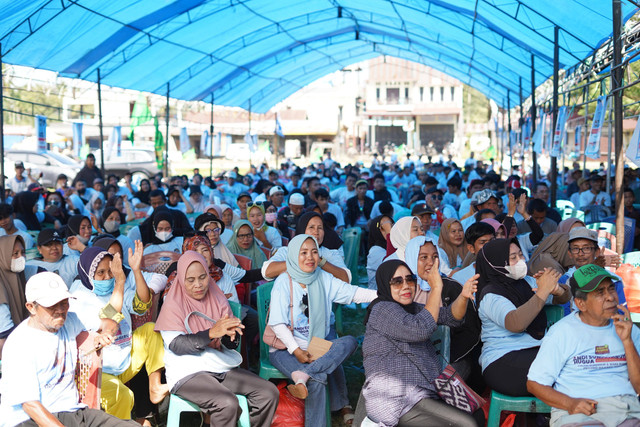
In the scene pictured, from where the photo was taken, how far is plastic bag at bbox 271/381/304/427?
13.2ft

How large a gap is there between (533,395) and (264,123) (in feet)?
142

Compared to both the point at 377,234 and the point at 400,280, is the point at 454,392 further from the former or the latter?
the point at 377,234

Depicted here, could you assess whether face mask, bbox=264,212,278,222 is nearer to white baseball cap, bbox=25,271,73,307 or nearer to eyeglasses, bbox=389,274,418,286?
eyeglasses, bbox=389,274,418,286

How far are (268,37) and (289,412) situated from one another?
1550 centimetres

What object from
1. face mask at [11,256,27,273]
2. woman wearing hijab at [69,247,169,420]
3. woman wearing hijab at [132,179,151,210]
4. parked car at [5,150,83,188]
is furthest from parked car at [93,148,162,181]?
→ woman wearing hijab at [69,247,169,420]

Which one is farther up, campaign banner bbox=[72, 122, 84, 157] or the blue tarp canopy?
the blue tarp canopy

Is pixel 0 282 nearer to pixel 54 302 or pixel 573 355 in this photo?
pixel 54 302

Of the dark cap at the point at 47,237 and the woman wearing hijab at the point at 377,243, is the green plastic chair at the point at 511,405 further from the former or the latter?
the dark cap at the point at 47,237

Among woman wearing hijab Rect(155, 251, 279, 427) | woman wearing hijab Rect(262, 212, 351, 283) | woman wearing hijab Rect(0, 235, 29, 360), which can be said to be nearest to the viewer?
woman wearing hijab Rect(155, 251, 279, 427)

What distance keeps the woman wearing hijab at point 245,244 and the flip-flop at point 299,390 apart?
2.22 meters

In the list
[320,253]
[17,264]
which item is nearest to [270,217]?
[320,253]

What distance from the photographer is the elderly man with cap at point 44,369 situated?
3037 mm

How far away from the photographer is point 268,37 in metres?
18.2

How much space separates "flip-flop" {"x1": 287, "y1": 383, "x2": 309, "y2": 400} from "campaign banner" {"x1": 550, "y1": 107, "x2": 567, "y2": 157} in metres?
7.14
